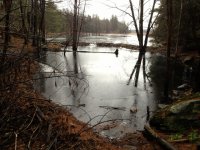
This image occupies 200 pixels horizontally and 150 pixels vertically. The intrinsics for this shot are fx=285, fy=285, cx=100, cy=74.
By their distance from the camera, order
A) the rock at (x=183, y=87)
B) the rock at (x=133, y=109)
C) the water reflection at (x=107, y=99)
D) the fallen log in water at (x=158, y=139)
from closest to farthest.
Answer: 1. the fallen log in water at (x=158, y=139)
2. the water reflection at (x=107, y=99)
3. the rock at (x=133, y=109)
4. the rock at (x=183, y=87)

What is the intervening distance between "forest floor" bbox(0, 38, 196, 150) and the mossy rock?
1.51 feet

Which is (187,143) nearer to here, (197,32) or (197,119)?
(197,119)

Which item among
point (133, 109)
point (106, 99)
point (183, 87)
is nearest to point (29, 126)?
point (133, 109)

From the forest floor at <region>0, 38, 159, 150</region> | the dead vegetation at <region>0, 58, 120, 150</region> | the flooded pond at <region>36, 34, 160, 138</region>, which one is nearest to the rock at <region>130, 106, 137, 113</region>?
the flooded pond at <region>36, 34, 160, 138</region>

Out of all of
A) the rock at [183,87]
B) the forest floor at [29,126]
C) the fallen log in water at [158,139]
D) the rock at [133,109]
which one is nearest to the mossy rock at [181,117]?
the fallen log in water at [158,139]

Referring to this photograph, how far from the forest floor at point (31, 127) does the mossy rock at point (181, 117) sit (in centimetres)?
46

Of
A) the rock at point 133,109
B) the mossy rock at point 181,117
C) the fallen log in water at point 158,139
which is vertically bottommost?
the rock at point 133,109

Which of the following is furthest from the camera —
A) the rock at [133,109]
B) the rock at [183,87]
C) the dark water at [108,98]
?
the rock at [183,87]

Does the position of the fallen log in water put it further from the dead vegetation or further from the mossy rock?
the dead vegetation

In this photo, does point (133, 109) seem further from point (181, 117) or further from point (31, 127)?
point (31, 127)

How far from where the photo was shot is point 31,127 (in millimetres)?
5785

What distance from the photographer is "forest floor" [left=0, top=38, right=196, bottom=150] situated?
499 cm

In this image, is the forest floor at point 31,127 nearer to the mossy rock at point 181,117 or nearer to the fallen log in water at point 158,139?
the fallen log in water at point 158,139

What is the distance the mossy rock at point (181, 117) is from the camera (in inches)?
300
